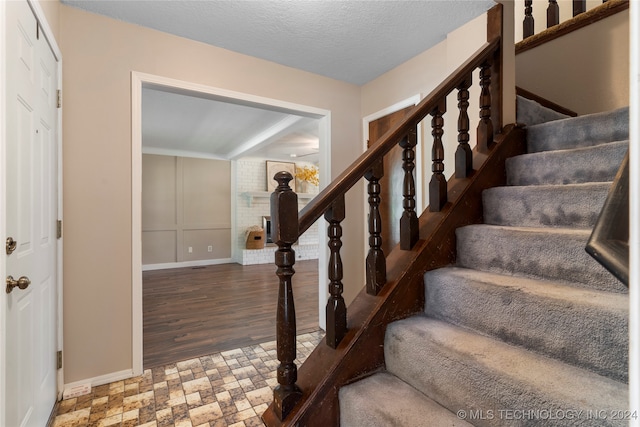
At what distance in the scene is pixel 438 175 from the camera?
160 centimetres

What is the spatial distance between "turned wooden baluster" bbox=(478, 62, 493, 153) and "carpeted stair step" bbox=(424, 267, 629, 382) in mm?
864

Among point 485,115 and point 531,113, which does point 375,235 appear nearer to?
point 485,115

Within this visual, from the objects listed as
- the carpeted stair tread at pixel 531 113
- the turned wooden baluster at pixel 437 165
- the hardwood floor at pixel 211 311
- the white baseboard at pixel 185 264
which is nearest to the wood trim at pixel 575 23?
the carpeted stair tread at pixel 531 113

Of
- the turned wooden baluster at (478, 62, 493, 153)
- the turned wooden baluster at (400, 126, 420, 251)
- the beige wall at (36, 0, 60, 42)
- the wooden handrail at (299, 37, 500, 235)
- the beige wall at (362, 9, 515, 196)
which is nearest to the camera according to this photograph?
the wooden handrail at (299, 37, 500, 235)

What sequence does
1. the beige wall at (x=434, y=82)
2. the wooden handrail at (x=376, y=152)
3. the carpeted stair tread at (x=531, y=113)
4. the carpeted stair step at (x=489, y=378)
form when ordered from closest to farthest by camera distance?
the carpeted stair step at (x=489, y=378) → the wooden handrail at (x=376, y=152) → the carpeted stair tread at (x=531, y=113) → the beige wall at (x=434, y=82)

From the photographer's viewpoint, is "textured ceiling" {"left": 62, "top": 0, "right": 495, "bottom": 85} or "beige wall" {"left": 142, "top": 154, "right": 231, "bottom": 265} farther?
"beige wall" {"left": 142, "top": 154, "right": 231, "bottom": 265}

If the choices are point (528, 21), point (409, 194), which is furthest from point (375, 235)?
point (528, 21)

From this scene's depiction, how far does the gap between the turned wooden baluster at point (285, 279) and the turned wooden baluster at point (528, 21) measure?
279 cm

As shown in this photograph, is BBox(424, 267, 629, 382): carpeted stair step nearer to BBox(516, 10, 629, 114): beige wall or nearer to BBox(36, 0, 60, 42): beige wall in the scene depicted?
BBox(516, 10, 629, 114): beige wall

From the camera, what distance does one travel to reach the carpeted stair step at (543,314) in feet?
2.91

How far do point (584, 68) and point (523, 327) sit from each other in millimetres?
2296

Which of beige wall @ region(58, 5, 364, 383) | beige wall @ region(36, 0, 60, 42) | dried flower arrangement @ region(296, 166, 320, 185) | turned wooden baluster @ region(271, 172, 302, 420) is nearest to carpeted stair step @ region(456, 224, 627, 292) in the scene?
turned wooden baluster @ region(271, 172, 302, 420)

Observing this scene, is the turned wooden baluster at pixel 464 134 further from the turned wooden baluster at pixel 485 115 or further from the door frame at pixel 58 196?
the door frame at pixel 58 196

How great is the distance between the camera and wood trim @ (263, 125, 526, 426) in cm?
119
